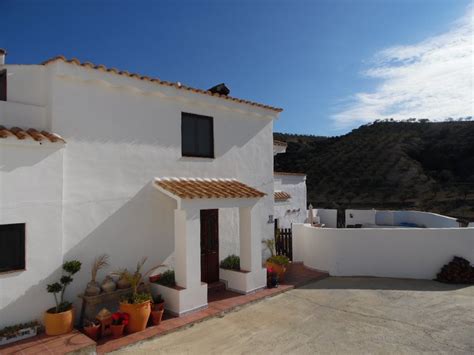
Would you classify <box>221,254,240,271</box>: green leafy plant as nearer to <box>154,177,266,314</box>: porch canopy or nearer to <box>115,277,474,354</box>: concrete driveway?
<box>154,177,266,314</box>: porch canopy

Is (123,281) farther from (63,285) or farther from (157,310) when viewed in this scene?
(63,285)

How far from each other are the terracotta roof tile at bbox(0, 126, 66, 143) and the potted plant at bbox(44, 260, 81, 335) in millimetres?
2807

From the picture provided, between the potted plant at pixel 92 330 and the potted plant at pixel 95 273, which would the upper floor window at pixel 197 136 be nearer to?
the potted plant at pixel 95 273

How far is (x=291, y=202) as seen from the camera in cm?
2022

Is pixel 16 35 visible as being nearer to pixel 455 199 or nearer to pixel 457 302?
pixel 457 302

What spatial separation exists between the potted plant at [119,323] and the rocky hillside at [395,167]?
3072 centimetres

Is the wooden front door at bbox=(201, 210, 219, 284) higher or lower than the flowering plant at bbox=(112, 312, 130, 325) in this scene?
higher

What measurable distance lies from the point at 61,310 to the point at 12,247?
5.60 feet

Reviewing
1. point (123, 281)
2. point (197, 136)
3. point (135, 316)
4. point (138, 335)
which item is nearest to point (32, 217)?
point (123, 281)

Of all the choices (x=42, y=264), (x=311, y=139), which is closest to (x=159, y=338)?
(x=42, y=264)

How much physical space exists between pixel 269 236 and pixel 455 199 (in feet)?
90.1

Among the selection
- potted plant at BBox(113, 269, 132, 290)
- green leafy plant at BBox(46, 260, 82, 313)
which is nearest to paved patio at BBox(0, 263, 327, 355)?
green leafy plant at BBox(46, 260, 82, 313)

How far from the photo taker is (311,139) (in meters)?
Answer: 58.8

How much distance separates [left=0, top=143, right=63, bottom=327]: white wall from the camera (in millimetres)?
6797
